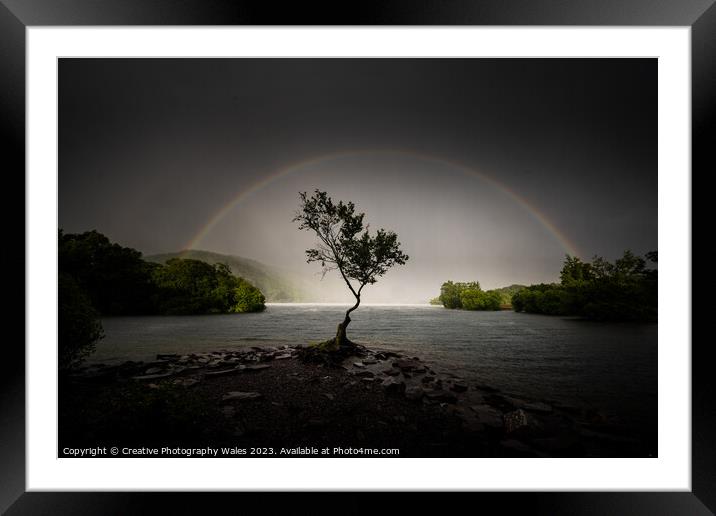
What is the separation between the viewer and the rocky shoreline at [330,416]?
3322 millimetres

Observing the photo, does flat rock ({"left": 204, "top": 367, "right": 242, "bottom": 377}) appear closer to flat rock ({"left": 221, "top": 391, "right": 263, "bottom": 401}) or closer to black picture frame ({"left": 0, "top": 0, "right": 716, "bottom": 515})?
flat rock ({"left": 221, "top": 391, "right": 263, "bottom": 401})

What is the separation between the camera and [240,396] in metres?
3.96

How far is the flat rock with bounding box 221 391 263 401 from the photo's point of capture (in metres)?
3.91

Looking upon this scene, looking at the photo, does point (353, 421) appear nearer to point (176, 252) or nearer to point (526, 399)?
point (526, 399)

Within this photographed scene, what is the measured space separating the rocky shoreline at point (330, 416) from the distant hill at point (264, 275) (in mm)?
2600

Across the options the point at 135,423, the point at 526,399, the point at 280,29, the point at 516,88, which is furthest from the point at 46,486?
the point at 516,88

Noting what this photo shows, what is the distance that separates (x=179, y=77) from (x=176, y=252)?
3.96 metres

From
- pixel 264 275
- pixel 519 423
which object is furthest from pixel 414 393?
pixel 264 275

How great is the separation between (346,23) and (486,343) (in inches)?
334

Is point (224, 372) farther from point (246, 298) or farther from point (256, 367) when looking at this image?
point (246, 298)

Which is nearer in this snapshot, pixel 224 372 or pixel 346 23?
pixel 346 23

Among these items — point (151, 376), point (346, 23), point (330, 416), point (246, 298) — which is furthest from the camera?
point (246, 298)

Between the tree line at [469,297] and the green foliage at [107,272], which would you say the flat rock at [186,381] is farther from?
the tree line at [469,297]

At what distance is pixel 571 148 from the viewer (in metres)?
4.72
